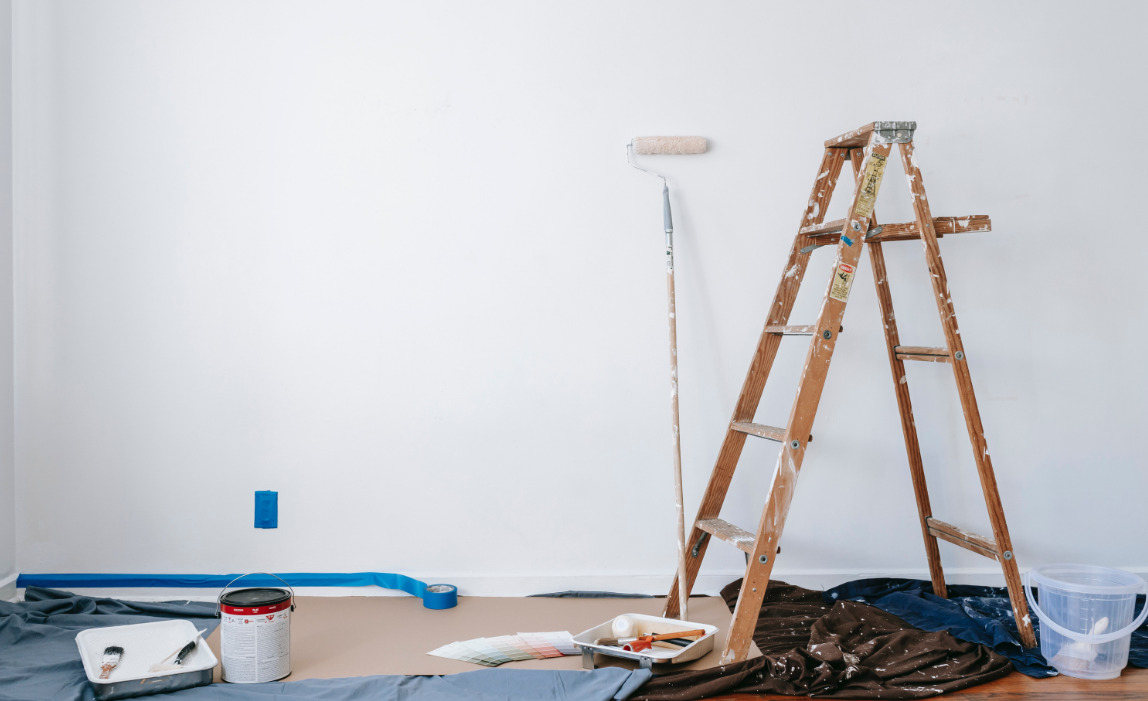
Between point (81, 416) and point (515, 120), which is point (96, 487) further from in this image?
point (515, 120)

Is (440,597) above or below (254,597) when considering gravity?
below

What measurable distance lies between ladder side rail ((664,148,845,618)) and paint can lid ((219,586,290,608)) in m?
1.09

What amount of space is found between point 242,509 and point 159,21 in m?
1.62

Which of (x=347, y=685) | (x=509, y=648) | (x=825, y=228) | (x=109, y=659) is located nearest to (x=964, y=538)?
(x=825, y=228)

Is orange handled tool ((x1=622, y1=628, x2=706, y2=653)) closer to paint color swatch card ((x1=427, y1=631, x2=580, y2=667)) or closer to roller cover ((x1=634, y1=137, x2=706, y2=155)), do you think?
paint color swatch card ((x1=427, y1=631, x2=580, y2=667))

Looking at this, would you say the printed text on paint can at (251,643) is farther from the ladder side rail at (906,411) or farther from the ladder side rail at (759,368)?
Result: the ladder side rail at (906,411)

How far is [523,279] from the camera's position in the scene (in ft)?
8.39

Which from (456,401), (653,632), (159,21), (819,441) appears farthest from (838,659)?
(159,21)

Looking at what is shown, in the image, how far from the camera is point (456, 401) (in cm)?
257

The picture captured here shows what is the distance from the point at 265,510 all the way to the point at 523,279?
114 cm

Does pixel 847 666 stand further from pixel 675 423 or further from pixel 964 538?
pixel 675 423

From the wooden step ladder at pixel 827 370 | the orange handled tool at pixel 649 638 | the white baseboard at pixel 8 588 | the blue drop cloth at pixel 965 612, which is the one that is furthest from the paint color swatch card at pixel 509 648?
the white baseboard at pixel 8 588

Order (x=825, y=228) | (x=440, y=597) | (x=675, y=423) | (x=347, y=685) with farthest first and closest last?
1. (x=440, y=597)
2. (x=675, y=423)
3. (x=825, y=228)
4. (x=347, y=685)

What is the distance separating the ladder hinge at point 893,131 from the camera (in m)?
2.04
